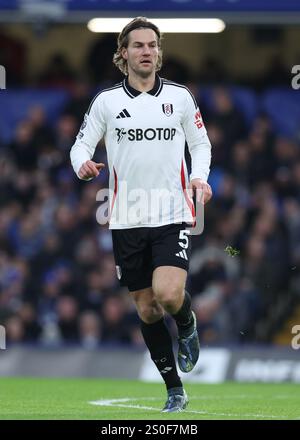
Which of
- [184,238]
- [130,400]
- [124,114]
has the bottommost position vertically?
[130,400]

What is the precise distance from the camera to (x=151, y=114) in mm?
8477

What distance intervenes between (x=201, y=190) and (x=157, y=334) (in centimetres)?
105

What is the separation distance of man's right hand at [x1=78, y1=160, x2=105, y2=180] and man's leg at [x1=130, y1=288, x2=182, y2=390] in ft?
2.83

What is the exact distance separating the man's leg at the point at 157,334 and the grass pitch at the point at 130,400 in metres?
0.26

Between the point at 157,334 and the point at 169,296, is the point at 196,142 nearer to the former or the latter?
the point at 169,296

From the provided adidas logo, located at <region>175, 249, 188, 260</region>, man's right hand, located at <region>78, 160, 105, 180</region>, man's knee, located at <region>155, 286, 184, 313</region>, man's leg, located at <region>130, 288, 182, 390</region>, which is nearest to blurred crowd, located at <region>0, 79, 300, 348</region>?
man's leg, located at <region>130, 288, 182, 390</region>

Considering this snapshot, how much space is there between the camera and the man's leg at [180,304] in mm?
8211

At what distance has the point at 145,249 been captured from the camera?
850 cm

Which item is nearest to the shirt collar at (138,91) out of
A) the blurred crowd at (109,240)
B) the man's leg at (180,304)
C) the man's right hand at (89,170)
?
the man's right hand at (89,170)

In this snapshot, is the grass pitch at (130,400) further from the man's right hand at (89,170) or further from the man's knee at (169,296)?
the man's right hand at (89,170)

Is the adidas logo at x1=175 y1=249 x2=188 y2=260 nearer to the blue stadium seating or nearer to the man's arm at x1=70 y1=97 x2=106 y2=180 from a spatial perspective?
the man's arm at x1=70 y1=97 x2=106 y2=180

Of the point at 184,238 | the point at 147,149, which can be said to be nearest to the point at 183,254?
the point at 184,238
